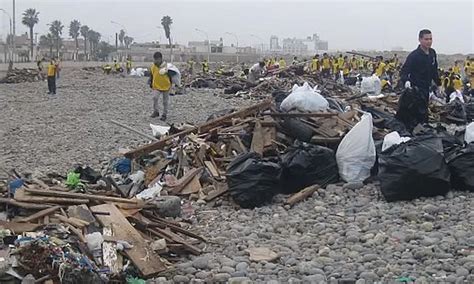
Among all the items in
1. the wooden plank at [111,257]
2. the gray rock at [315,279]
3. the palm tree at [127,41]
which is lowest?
the gray rock at [315,279]

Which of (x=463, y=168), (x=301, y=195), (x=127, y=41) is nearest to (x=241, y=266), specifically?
(x=301, y=195)

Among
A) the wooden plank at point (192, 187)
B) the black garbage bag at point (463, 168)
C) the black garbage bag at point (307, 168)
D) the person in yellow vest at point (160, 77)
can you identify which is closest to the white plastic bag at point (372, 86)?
the person in yellow vest at point (160, 77)

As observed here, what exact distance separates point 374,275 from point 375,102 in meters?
9.87

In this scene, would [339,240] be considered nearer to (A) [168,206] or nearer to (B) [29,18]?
(A) [168,206]

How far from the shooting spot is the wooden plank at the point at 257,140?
815cm

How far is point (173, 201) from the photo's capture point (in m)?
6.50

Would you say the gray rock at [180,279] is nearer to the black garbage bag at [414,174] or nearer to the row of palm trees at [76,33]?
the black garbage bag at [414,174]

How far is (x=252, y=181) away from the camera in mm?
6766

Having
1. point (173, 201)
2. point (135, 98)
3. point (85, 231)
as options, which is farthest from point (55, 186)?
point (135, 98)

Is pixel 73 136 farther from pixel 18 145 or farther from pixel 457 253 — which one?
pixel 457 253

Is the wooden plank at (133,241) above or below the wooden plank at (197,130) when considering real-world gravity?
below

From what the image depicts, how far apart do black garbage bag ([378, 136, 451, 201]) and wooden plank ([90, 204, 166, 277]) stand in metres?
2.69

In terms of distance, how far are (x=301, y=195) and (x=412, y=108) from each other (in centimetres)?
325

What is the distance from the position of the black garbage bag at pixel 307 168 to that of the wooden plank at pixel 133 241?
90.8 inches
